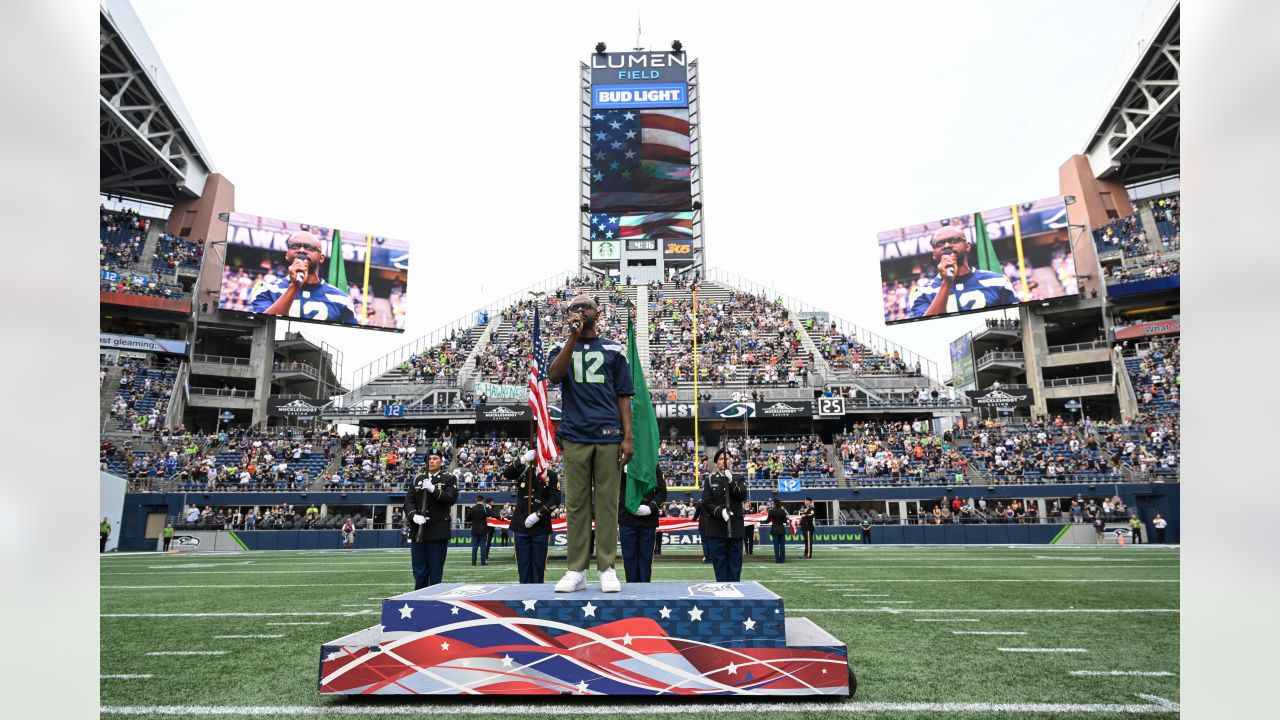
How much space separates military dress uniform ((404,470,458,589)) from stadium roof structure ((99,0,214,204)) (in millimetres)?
35448

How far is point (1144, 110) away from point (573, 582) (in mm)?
48685

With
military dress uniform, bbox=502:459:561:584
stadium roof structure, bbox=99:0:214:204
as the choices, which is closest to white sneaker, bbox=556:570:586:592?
military dress uniform, bbox=502:459:561:584

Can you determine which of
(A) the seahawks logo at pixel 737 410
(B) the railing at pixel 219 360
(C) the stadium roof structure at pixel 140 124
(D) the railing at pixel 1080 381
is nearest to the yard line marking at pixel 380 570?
(A) the seahawks logo at pixel 737 410

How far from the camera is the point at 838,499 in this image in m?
30.6

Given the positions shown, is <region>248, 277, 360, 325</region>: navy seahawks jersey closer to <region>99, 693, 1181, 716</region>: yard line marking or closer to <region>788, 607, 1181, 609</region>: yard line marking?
<region>788, 607, 1181, 609</region>: yard line marking

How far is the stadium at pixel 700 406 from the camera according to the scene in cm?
1595

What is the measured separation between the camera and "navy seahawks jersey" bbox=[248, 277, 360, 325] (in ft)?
139

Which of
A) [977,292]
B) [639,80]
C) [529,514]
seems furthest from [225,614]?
[639,80]

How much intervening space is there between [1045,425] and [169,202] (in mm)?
53440

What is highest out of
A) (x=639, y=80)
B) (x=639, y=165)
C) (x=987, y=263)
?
(x=639, y=80)

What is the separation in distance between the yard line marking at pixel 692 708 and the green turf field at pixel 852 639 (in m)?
0.02

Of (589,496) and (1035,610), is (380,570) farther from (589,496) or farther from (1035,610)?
(1035,610)

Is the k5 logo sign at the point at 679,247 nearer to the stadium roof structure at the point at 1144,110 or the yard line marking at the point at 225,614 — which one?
the stadium roof structure at the point at 1144,110
